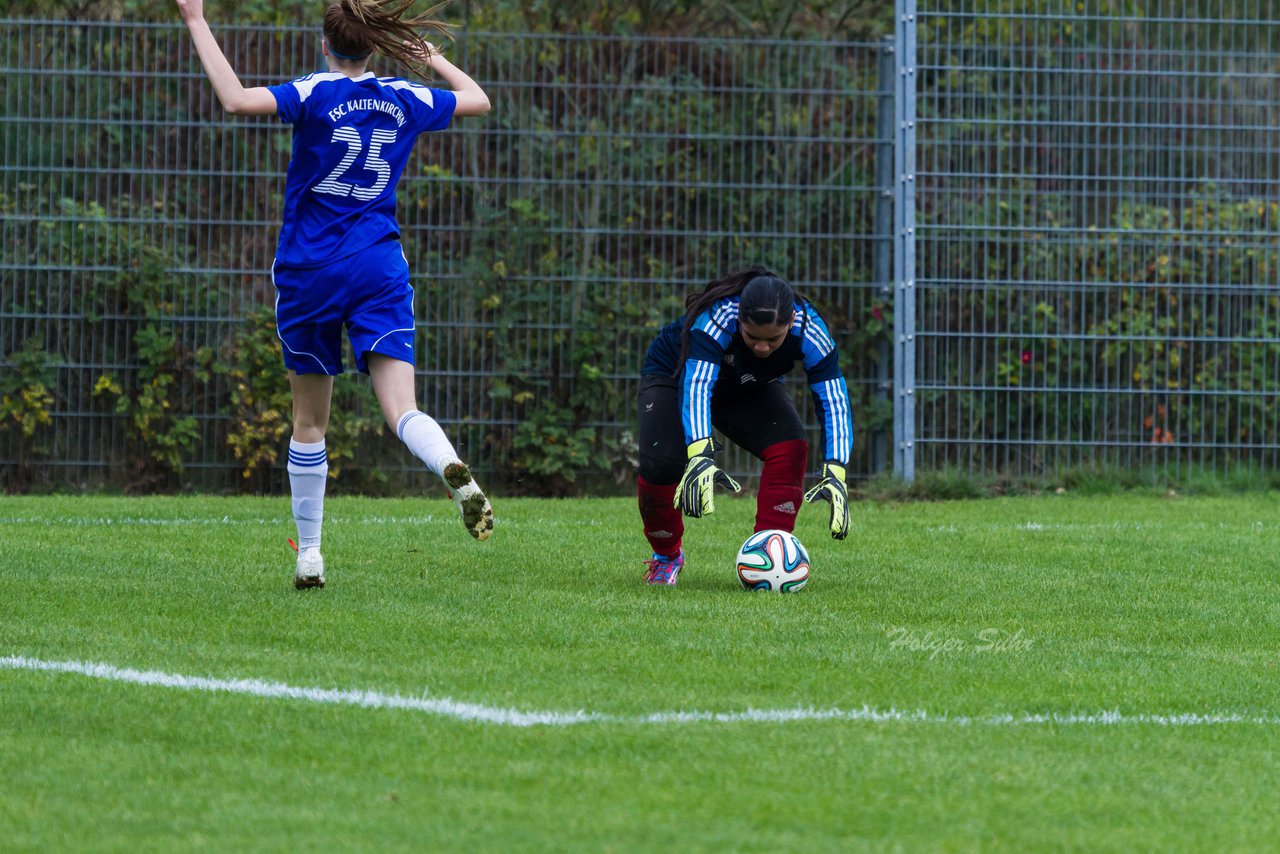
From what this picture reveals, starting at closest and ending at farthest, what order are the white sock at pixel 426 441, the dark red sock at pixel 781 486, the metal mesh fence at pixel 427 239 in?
the white sock at pixel 426 441
the dark red sock at pixel 781 486
the metal mesh fence at pixel 427 239

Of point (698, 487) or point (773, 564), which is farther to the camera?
point (773, 564)

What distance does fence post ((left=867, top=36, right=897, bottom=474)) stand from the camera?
12258mm

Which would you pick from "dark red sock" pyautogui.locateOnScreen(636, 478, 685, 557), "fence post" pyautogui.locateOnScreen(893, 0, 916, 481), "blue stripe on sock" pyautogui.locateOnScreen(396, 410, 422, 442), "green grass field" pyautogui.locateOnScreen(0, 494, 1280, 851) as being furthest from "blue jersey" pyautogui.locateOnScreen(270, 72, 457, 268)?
"fence post" pyautogui.locateOnScreen(893, 0, 916, 481)

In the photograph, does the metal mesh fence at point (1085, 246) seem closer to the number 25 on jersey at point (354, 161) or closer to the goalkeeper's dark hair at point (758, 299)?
the goalkeeper's dark hair at point (758, 299)

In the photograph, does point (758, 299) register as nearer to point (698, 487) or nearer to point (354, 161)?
point (698, 487)

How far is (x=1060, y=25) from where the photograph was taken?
40.1ft

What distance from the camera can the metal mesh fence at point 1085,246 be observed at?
12.1m

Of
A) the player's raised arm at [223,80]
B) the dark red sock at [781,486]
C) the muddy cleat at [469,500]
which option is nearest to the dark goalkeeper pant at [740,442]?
the dark red sock at [781,486]

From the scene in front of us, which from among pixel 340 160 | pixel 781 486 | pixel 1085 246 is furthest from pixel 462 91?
pixel 1085 246

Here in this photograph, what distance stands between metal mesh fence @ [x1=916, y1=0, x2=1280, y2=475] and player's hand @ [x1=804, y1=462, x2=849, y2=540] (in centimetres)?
546

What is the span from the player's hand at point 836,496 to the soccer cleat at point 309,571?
1821 mm

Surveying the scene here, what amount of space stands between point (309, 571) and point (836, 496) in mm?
1982

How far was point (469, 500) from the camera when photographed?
561cm

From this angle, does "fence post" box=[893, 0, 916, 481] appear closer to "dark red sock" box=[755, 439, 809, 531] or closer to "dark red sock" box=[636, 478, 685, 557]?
"dark red sock" box=[755, 439, 809, 531]
